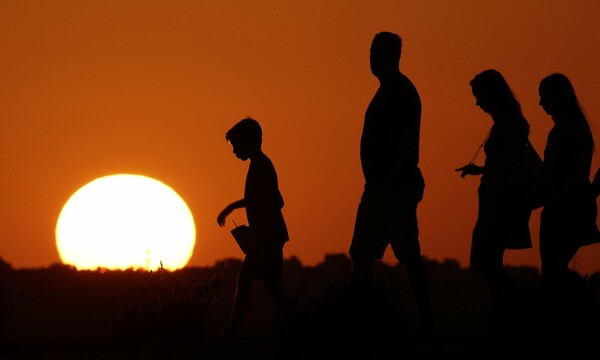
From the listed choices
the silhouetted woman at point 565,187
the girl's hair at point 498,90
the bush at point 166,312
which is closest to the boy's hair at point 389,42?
the girl's hair at point 498,90

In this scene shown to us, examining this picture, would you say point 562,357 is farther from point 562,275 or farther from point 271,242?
point 271,242

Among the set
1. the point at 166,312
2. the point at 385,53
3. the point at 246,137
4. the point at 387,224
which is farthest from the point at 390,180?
the point at 166,312

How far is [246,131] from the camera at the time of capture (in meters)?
13.2

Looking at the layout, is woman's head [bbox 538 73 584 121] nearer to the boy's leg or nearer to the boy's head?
the boy's head

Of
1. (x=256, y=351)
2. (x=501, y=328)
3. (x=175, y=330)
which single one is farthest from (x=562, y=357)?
(x=175, y=330)

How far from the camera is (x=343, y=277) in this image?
1223 cm

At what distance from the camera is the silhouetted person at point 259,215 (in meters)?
13.3

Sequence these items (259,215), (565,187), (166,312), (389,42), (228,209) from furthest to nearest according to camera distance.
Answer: (166,312) → (228,209) → (259,215) → (389,42) → (565,187)

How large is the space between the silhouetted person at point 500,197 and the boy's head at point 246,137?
8.27 ft

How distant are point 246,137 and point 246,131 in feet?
0.19

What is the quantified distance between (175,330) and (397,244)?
320cm

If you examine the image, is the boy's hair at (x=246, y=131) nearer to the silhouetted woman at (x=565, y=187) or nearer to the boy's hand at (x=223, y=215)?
the boy's hand at (x=223, y=215)

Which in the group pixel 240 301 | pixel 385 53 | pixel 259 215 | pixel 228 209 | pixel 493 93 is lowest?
pixel 240 301

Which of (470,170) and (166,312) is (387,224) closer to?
(470,170)
